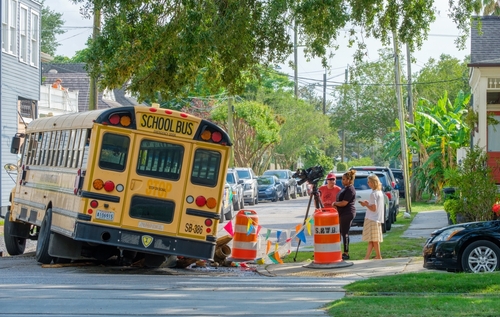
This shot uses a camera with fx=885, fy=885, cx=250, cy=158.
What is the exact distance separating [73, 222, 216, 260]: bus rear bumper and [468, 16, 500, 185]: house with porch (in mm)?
10629

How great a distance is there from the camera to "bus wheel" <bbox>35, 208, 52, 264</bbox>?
1589 centimetres

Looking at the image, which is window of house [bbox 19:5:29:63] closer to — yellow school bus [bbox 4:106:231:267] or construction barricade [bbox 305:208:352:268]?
yellow school bus [bbox 4:106:231:267]

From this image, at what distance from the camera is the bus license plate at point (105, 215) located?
1409 cm

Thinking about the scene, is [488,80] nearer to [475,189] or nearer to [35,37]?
A: [475,189]

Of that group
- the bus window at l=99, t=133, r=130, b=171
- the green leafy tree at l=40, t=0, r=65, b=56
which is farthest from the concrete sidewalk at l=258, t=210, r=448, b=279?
the green leafy tree at l=40, t=0, r=65, b=56

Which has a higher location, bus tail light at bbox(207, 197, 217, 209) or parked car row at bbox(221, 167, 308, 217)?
parked car row at bbox(221, 167, 308, 217)

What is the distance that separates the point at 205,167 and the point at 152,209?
1135mm

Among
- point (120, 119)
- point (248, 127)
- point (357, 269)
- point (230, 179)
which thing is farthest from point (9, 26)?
point (248, 127)

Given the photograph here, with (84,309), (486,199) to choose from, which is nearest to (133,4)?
(84,309)

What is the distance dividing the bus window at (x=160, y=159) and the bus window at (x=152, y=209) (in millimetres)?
423

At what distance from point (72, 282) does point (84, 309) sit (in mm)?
3387

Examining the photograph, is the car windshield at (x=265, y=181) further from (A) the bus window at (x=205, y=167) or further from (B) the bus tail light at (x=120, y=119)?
(B) the bus tail light at (x=120, y=119)

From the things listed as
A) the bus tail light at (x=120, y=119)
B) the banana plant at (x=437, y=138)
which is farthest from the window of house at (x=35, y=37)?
the bus tail light at (x=120, y=119)

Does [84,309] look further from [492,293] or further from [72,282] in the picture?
[492,293]
